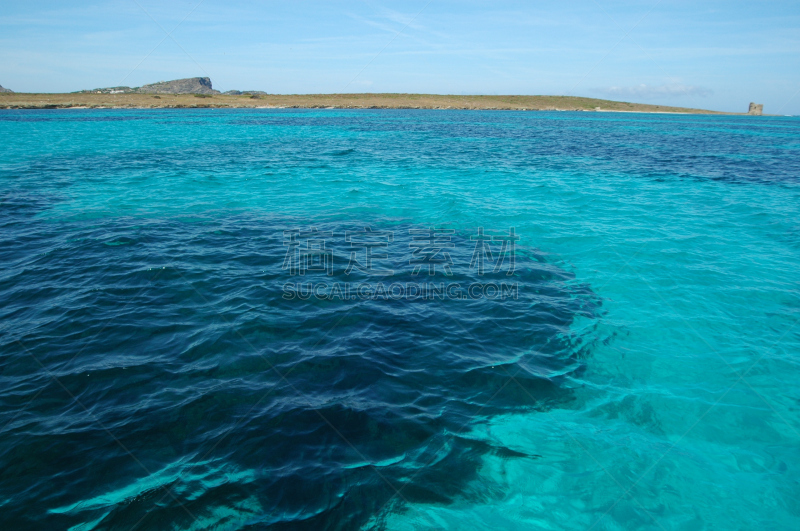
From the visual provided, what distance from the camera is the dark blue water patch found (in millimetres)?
5102

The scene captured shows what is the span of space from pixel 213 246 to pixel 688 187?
2538cm

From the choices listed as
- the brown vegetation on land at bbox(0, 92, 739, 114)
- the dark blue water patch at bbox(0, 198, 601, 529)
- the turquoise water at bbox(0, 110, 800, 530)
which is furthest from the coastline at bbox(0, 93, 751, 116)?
the dark blue water patch at bbox(0, 198, 601, 529)

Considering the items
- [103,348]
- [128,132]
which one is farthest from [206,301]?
[128,132]

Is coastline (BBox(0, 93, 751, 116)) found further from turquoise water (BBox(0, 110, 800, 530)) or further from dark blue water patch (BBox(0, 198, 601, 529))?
dark blue water patch (BBox(0, 198, 601, 529))

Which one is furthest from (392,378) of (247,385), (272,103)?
(272,103)

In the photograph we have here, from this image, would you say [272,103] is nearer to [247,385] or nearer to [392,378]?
[247,385]

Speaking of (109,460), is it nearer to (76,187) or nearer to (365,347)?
(365,347)

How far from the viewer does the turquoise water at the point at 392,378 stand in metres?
5.22

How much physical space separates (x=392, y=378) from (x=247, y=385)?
246cm

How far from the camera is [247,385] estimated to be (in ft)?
22.6

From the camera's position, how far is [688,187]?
23.8 metres

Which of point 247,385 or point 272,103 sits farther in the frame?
point 272,103

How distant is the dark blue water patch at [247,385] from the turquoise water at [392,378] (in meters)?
0.04

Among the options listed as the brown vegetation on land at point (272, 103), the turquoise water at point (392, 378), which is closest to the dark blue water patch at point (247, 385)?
the turquoise water at point (392, 378)
